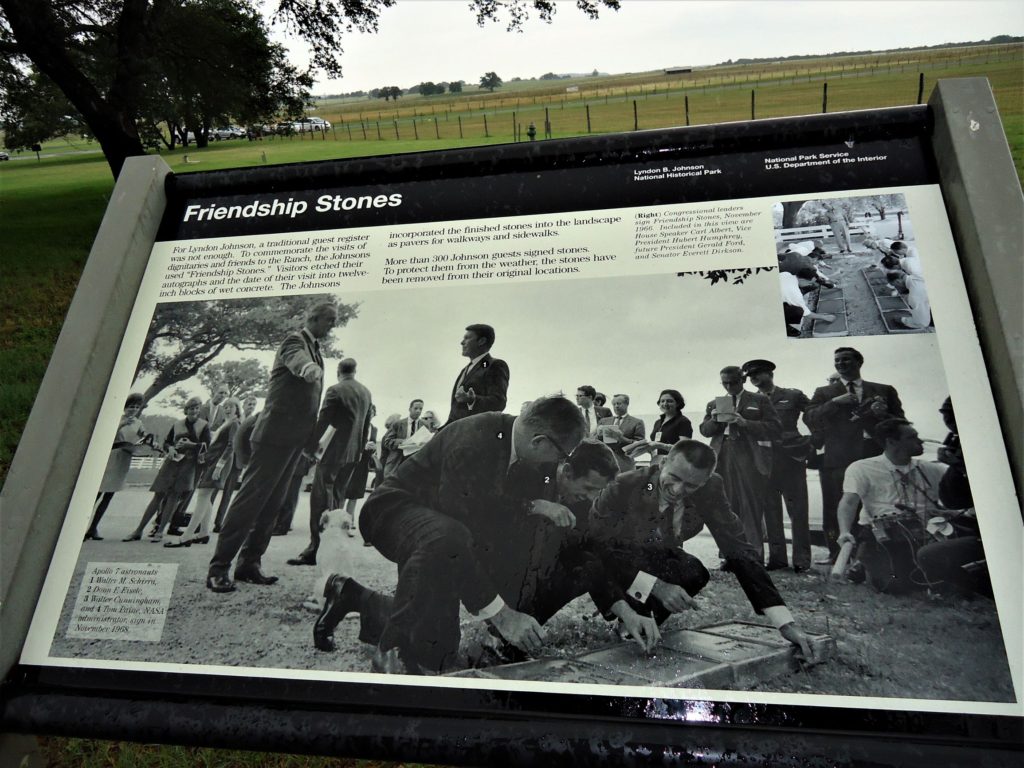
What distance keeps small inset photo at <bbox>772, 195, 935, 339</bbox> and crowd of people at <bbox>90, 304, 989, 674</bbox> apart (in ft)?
0.39

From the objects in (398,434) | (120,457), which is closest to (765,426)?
(398,434)

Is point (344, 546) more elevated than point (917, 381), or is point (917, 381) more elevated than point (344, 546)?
point (917, 381)

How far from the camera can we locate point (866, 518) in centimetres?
183

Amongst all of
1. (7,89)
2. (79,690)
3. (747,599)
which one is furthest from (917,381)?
(7,89)

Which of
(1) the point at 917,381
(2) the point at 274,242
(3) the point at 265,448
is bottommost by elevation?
A: (3) the point at 265,448

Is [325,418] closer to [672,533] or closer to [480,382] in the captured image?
[480,382]

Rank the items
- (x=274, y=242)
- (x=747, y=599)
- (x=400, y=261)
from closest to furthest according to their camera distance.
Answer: (x=747, y=599) < (x=400, y=261) < (x=274, y=242)

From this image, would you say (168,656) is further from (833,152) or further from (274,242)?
(833,152)

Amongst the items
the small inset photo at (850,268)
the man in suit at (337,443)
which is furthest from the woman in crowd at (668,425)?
the man in suit at (337,443)

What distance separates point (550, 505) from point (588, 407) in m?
0.29

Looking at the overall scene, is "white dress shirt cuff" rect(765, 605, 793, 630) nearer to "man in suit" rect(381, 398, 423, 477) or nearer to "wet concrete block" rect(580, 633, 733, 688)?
"wet concrete block" rect(580, 633, 733, 688)

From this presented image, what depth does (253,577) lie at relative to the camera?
212cm

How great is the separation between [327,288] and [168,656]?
1169 mm

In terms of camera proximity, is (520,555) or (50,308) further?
(50,308)
